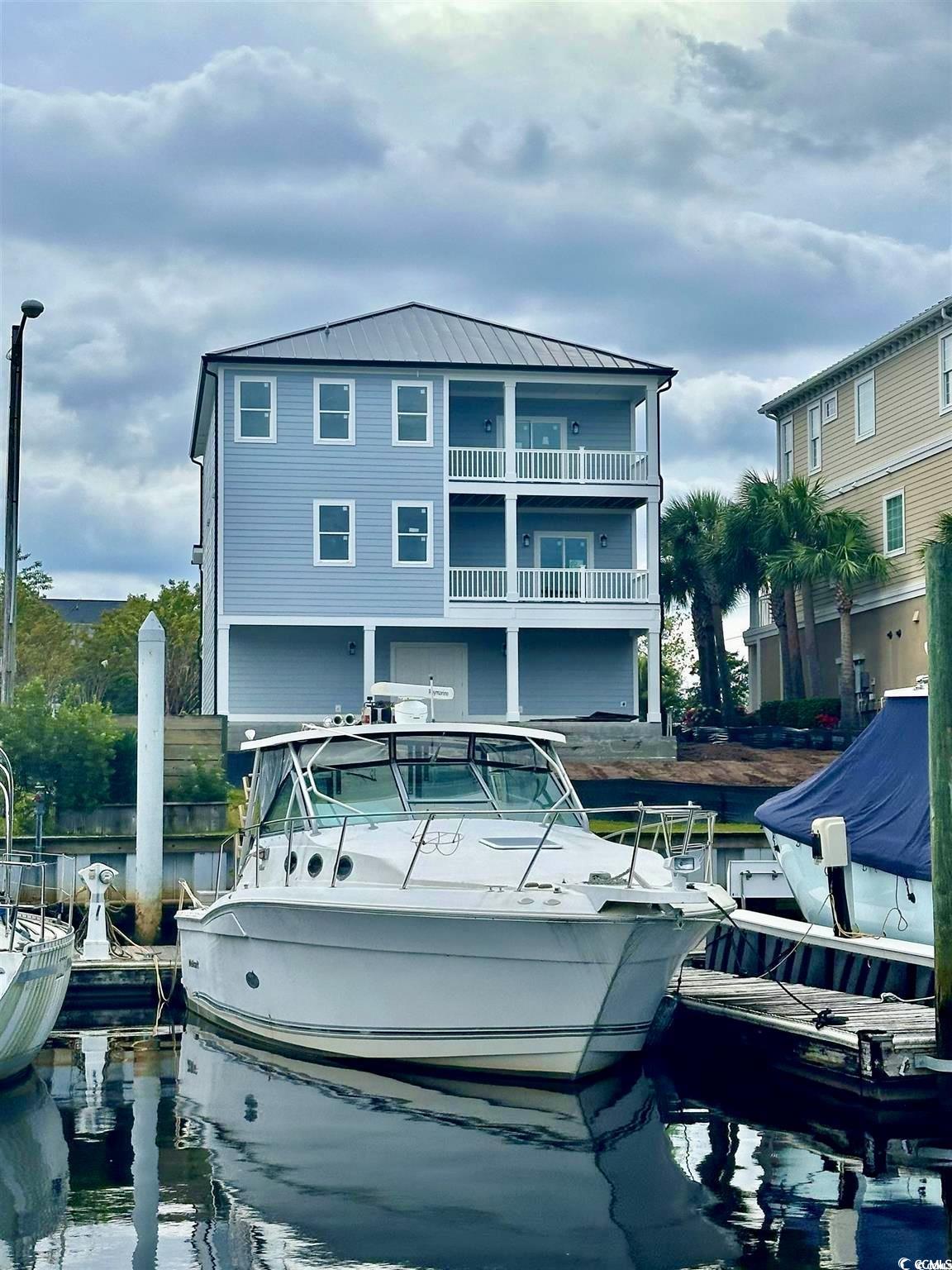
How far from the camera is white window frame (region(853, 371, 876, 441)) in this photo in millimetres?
35688

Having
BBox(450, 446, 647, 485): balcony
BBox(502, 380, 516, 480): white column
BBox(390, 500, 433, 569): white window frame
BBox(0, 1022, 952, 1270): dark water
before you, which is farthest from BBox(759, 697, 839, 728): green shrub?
BBox(0, 1022, 952, 1270): dark water

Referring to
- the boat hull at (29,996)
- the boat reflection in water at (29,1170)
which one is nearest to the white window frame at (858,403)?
the boat hull at (29,996)

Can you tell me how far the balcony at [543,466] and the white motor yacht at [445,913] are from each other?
18.7 m

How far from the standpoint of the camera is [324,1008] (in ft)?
42.6

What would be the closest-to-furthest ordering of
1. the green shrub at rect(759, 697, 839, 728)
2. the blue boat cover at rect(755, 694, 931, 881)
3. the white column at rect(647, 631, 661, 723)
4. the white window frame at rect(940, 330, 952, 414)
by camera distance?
1. the blue boat cover at rect(755, 694, 931, 881)
2. the white column at rect(647, 631, 661, 723)
3. the white window frame at rect(940, 330, 952, 414)
4. the green shrub at rect(759, 697, 839, 728)

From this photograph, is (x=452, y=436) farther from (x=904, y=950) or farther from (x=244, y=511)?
(x=904, y=950)

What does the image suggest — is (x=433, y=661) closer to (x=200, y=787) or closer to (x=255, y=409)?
(x=255, y=409)

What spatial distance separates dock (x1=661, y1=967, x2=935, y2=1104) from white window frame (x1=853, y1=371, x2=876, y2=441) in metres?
23.0

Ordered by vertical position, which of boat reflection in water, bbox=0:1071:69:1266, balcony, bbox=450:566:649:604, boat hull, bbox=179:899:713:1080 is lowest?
boat reflection in water, bbox=0:1071:69:1266

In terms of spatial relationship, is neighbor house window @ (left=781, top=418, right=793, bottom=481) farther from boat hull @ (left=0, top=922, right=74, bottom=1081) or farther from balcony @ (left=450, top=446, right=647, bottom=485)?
boat hull @ (left=0, top=922, right=74, bottom=1081)

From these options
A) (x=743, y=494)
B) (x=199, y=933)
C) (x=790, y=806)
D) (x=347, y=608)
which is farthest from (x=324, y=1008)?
(x=743, y=494)

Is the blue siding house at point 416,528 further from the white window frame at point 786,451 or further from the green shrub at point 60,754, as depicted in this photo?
the green shrub at point 60,754

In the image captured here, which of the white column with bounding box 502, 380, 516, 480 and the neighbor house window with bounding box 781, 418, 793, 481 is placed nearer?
the white column with bounding box 502, 380, 516, 480

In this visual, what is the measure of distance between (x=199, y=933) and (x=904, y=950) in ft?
22.2
